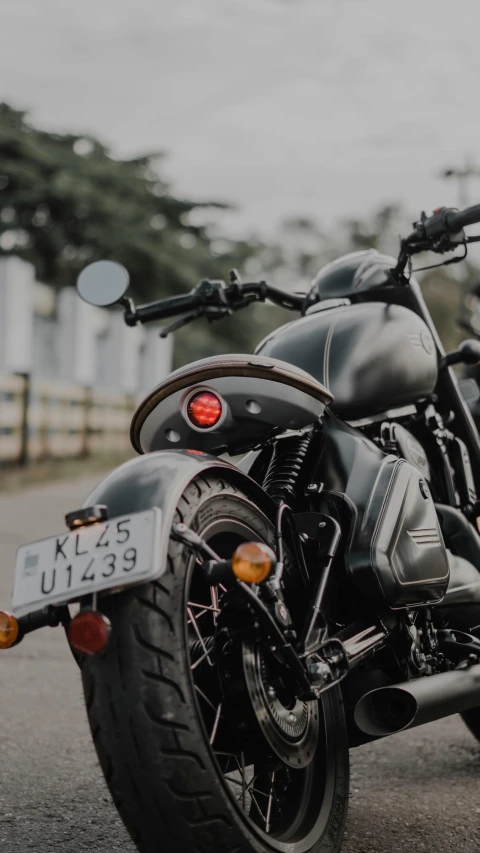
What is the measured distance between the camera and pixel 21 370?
1727 centimetres

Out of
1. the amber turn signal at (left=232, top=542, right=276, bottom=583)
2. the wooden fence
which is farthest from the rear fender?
the wooden fence

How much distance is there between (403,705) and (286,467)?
710mm

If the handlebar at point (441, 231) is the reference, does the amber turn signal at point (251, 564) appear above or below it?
below

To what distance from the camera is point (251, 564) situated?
224cm

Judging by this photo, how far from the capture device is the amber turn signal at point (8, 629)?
232cm

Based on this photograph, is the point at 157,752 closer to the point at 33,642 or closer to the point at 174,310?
the point at 174,310

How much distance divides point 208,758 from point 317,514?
87 cm

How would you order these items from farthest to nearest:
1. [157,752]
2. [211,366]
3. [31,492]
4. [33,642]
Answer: [31,492], [33,642], [211,366], [157,752]

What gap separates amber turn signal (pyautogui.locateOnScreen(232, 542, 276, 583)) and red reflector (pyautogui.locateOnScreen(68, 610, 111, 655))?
0.94 ft

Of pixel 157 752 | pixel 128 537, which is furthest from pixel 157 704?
pixel 128 537

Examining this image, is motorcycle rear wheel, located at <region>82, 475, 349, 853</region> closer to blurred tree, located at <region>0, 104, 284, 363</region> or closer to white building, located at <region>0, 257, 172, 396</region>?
white building, located at <region>0, 257, 172, 396</region>

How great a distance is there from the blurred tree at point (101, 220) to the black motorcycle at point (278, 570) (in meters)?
27.8

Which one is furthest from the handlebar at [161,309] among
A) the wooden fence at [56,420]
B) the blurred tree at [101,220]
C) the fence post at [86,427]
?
the blurred tree at [101,220]

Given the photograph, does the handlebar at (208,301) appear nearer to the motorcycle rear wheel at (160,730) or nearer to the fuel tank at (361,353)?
the fuel tank at (361,353)
